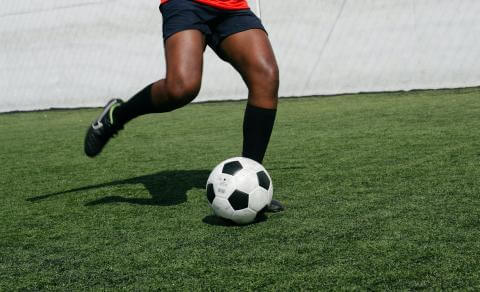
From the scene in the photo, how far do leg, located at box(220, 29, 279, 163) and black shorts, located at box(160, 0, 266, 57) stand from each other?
4 cm

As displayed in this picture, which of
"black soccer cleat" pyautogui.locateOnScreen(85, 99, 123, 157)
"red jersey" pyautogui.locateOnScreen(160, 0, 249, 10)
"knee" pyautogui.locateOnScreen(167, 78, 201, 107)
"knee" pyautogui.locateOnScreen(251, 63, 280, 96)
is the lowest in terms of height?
"black soccer cleat" pyautogui.locateOnScreen(85, 99, 123, 157)

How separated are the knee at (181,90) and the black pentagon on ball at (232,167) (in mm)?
403

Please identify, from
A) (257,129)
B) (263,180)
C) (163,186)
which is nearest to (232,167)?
(263,180)

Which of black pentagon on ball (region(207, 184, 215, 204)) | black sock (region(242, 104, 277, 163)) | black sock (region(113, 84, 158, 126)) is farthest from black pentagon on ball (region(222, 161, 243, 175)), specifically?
black sock (region(113, 84, 158, 126))

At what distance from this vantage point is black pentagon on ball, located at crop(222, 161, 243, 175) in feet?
9.62

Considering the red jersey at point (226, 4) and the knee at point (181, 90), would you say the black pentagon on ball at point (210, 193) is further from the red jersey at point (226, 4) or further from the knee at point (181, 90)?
the red jersey at point (226, 4)

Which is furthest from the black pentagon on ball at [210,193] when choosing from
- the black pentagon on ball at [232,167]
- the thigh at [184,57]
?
the thigh at [184,57]

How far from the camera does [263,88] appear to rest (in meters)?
3.24

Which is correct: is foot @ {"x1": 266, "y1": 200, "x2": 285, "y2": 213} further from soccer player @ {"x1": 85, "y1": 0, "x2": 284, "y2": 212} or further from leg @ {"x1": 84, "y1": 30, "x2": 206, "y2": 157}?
leg @ {"x1": 84, "y1": 30, "x2": 206, "y2": 157}

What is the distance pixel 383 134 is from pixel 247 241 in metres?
3.51

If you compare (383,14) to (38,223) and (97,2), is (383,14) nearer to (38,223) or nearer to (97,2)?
(97,2)

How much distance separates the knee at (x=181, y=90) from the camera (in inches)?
122

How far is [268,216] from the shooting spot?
290 cm

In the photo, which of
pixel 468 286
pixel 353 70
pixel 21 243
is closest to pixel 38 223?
pixel 21 243
